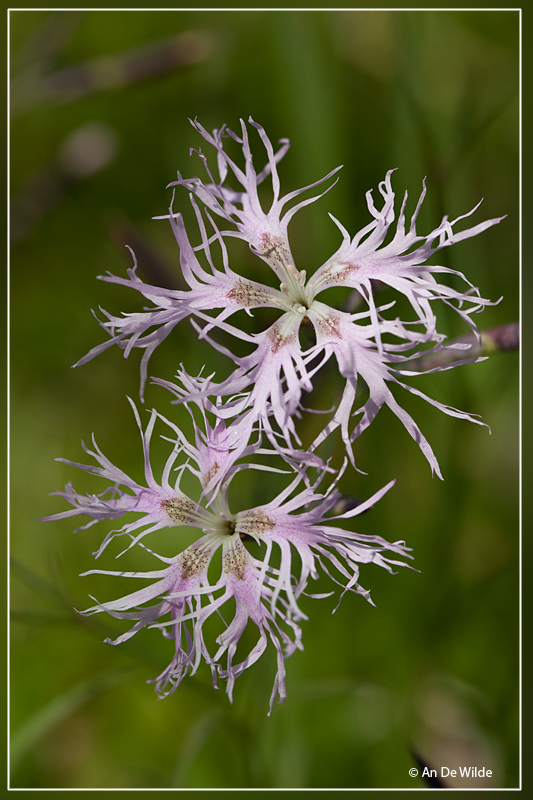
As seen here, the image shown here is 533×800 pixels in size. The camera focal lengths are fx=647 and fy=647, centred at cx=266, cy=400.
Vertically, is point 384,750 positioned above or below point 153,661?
below

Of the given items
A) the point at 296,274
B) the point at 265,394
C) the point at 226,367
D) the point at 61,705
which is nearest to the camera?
the point at 265,394

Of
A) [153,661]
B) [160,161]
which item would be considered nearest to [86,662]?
[153,661]

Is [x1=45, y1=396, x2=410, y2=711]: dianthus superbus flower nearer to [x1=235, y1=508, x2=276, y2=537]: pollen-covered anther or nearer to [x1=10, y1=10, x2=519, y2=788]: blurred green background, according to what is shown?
[x1=235, y1=508, x2=276, y2=537]: pollen-covered anther

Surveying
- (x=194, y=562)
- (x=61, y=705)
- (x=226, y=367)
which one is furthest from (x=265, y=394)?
(x=61, y=705)

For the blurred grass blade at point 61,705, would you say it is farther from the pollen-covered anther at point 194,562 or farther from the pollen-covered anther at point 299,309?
the pollen-covered anther at point 299,309

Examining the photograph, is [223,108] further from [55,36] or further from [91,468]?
[91,468]

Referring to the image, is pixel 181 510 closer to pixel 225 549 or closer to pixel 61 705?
pixel 225 549

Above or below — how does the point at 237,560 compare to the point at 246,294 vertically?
below
